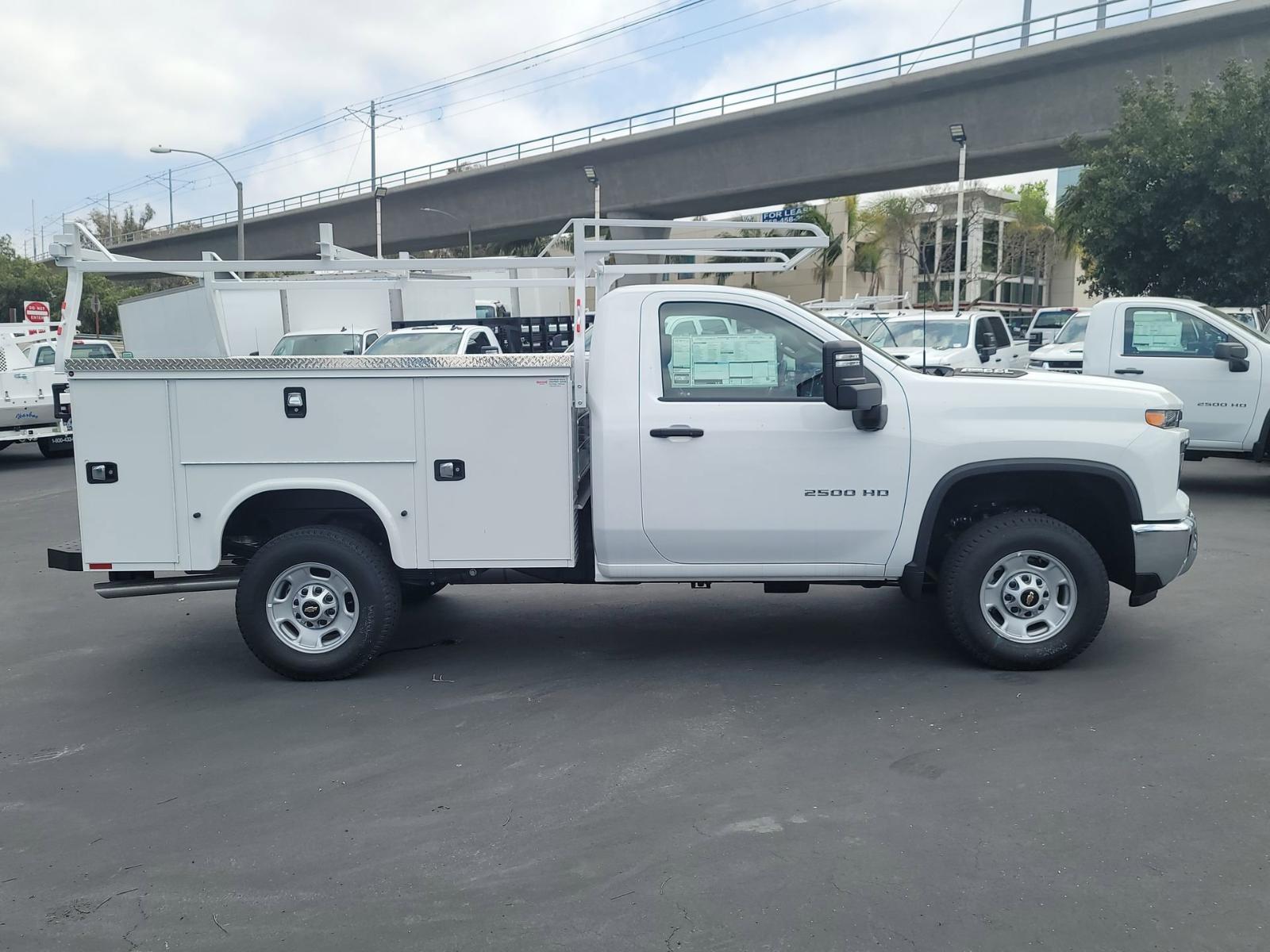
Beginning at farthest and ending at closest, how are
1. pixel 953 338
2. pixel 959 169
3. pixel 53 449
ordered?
pixel 959 169 < pixel 53 449 < pixel 953 338

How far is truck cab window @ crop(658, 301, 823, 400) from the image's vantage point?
5785 mm

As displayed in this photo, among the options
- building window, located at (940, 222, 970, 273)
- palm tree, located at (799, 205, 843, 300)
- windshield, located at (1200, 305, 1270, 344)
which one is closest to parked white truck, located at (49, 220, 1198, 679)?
windshield, located at (1200, 305, 1270, 344)

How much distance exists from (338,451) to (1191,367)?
31.5 feet

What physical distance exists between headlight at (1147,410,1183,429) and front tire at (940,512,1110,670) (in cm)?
72

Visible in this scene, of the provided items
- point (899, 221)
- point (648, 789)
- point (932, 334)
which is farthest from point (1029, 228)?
point (648, 789)

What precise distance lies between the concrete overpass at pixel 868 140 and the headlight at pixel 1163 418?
69.8ft

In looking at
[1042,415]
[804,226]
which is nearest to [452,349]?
[804,226]

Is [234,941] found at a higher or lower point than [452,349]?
lower

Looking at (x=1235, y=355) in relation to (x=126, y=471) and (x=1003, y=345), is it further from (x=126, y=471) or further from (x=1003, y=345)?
(x=126, y=471)

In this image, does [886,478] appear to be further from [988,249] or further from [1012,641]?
[988,249]

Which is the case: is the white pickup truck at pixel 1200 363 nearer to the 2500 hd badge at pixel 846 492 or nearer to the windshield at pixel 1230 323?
the windshield at pixel 1230 323

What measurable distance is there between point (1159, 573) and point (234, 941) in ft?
15.8

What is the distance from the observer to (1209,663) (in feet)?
19.5

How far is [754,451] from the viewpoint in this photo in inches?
225
